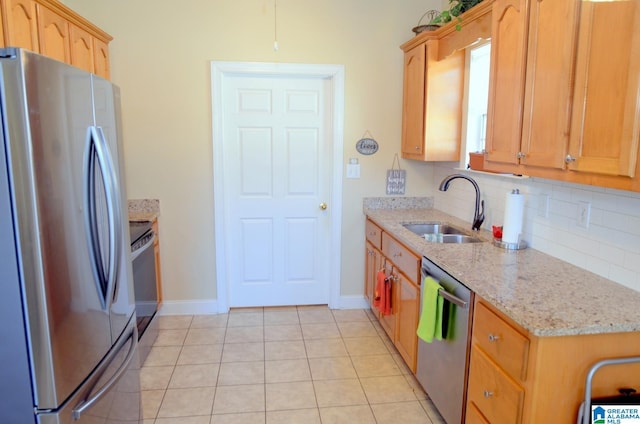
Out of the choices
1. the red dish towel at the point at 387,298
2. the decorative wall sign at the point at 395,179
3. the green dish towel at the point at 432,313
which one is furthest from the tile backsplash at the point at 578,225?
the decorative wall sign at the point at 395,179

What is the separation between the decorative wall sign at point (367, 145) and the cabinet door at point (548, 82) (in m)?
1.78

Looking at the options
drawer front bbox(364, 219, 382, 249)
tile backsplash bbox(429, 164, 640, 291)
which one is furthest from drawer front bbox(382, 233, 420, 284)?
tile backsplash bbox(429, 164, 640, 291)

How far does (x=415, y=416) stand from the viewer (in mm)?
2438

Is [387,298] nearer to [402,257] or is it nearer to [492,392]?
[402,257]

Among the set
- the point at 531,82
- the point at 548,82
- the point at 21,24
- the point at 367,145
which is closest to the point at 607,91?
the point at 548,82

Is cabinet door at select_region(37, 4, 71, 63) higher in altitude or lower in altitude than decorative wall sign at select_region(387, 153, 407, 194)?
higher

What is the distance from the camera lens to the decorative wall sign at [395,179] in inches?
151

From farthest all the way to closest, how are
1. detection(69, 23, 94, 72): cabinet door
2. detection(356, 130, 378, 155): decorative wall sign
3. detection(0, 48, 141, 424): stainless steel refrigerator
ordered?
1. detection(356, 130, 378, 155): decorative wall sign
2. detection(69, 23, 94, 72): cabinet door
3. detection(0, 48, 141, 424): stainless steel refrigerator

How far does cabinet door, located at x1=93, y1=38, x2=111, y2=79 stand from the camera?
3.09 m

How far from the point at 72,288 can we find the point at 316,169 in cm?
254

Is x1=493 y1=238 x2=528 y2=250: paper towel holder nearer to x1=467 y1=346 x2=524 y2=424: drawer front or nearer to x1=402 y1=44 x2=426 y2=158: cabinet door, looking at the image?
x1=467 y1=346 x2=524 y2=424: drawer front

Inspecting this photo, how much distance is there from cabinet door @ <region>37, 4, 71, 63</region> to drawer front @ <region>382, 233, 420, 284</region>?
2340mm

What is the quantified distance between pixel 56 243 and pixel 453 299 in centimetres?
162

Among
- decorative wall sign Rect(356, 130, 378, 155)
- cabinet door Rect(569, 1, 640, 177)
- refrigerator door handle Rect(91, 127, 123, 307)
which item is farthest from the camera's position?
decorative wall sign Rect(356, 130, 378, 155)
